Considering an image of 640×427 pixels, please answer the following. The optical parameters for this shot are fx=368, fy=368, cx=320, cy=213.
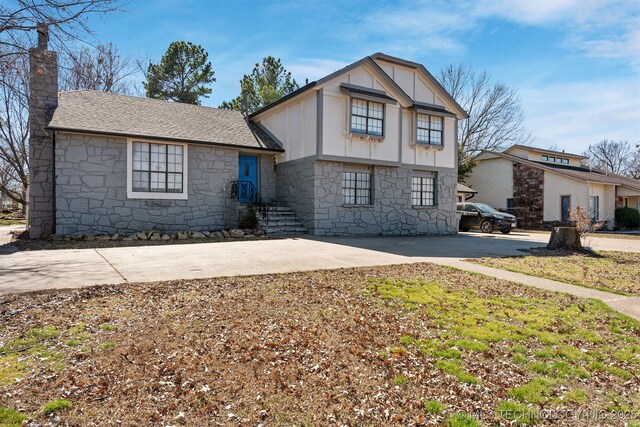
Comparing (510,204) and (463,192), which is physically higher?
(463,192)

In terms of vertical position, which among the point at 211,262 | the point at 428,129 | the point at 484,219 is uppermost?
the point at 428,129

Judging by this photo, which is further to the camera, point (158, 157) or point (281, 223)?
point (281, 223)

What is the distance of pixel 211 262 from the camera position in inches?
310

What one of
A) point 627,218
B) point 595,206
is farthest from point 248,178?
point 627,218

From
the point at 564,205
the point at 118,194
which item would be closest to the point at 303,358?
the point at 118,194

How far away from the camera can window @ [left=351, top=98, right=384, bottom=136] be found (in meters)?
15.4

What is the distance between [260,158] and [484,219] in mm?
12840

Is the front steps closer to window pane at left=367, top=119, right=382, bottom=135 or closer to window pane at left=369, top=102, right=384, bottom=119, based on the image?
window pane at left=367, top=119, right=382, bottom=135

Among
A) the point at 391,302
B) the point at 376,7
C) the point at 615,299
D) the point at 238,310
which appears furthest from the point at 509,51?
the point at 238,310

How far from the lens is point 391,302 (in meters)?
5.25

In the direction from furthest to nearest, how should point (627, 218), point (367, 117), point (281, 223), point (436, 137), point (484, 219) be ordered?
point (627, 218) → point (484, 219) → point (436, 137) → point (367, 117) → point (281, 223)

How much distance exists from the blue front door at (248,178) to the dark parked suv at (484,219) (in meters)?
11.9

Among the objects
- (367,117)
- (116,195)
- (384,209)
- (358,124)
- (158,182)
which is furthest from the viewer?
(384,209)

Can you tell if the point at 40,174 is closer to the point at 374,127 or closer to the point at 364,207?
the point at 364,207
